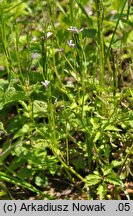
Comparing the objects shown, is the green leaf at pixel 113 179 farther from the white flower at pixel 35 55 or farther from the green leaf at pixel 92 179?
the white flower at pixel 35 55

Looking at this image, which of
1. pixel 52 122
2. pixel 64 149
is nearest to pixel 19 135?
pixel 64 149

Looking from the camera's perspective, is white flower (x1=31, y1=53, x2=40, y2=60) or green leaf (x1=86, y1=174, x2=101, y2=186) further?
white flower (x1=31, y1=53, x2=40, y2=60)

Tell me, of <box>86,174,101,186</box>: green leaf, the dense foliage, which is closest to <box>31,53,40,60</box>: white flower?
the dense foliage

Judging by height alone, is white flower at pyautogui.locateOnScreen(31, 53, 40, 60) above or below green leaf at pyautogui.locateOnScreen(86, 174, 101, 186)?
above

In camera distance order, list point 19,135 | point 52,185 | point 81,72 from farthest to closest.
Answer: point 52,185 < point 19,135 < point 81,72

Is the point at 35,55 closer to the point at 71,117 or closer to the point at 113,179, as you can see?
the point at 71,117

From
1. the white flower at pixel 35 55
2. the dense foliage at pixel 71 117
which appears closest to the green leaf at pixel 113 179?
the dense foliage at pixel 71 117

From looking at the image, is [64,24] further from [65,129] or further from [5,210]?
[5,210]

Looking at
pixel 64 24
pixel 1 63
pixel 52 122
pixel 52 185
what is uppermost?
pixel 64 24

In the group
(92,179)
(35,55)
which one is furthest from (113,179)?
(35,55)

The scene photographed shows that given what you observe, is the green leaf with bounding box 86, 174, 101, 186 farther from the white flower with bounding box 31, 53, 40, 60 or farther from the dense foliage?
the white flower with bounding box 31, 53, 40, 60

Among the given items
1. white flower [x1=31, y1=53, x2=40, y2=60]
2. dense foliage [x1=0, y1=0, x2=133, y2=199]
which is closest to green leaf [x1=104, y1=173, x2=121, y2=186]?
dense foliage [x1=0, y1=0, x2=133, y2=199]
